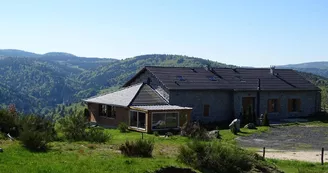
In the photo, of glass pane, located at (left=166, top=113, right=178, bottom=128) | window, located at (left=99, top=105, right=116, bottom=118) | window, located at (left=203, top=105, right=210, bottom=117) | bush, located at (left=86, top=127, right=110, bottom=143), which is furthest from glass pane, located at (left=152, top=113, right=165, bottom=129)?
bush, located at (left=86, top=127, right=110, bottom=143)

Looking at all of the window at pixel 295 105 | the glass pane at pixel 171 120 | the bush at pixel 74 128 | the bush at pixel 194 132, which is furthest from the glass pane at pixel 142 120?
the window at pixel 295 105

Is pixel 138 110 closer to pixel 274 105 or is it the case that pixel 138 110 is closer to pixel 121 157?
pixel 274 105

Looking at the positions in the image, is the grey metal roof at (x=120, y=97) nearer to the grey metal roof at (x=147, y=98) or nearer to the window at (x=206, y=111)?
the grey metal roof at (x=147, y=98)

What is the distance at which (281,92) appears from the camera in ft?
144

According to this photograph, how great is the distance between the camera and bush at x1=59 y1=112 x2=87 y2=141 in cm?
2092

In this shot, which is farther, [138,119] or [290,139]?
[138,119]

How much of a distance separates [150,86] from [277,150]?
17194 millimetres

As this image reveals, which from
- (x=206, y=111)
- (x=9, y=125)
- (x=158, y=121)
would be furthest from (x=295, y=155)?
(x=206, y=111)

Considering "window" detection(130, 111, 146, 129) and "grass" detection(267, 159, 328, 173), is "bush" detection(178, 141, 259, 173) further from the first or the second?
"window" detection(130, 111, 146, 129)

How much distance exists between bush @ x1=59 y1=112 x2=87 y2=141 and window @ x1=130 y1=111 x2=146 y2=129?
11.9 meters

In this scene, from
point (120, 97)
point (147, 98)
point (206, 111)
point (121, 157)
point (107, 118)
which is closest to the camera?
point (121, 157)

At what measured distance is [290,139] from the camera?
2967cm

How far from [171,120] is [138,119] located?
264cm

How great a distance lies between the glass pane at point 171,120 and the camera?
111ft
